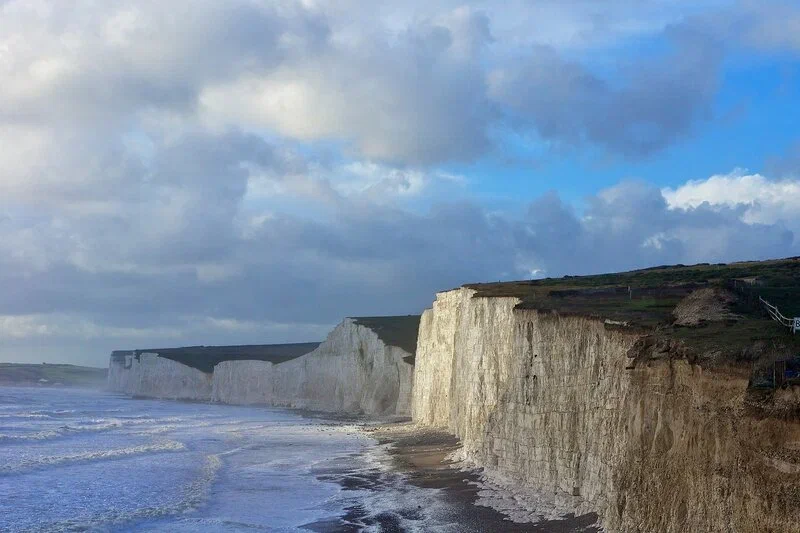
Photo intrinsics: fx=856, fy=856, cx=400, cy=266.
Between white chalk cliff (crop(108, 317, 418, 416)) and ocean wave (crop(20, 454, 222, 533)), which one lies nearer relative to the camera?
ocean wave (crop(20, 454, 222, 533))

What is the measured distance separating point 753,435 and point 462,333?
28.0 metres

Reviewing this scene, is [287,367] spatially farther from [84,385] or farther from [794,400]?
[84,385]

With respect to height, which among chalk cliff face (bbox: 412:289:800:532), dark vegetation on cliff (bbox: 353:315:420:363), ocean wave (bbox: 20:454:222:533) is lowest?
ocean wave (bbox: 20:454:222:533)

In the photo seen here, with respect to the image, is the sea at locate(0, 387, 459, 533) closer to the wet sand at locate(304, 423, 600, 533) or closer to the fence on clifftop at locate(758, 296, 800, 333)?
the wet sand at locate(304, 423, 600, 533)

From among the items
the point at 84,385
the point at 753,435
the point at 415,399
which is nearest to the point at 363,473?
the point at 753,435

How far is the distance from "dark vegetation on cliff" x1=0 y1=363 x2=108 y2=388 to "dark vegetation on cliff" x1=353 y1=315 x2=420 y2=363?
102030 mm

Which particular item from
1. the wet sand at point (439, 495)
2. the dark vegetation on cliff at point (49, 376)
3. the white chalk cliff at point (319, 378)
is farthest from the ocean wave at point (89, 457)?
the dark vegetation on cliff at point (49, 376)

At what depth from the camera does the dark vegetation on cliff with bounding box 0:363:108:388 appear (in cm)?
16850

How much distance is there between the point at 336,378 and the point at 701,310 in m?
61.1

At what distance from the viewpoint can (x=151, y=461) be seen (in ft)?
113

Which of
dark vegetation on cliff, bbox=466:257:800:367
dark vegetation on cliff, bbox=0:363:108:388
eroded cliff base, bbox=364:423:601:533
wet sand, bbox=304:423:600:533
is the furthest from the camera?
dark vegetation on cliff, bbox=0:363:108:388

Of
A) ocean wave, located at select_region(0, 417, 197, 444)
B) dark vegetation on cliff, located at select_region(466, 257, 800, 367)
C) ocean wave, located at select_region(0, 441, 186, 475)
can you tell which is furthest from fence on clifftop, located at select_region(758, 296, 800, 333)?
ocean wave, located at select_region(0, 417, 197, 444)

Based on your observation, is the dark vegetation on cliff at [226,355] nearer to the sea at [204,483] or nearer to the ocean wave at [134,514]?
the sea at [204,483]

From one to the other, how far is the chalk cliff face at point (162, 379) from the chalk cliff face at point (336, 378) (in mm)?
6523
